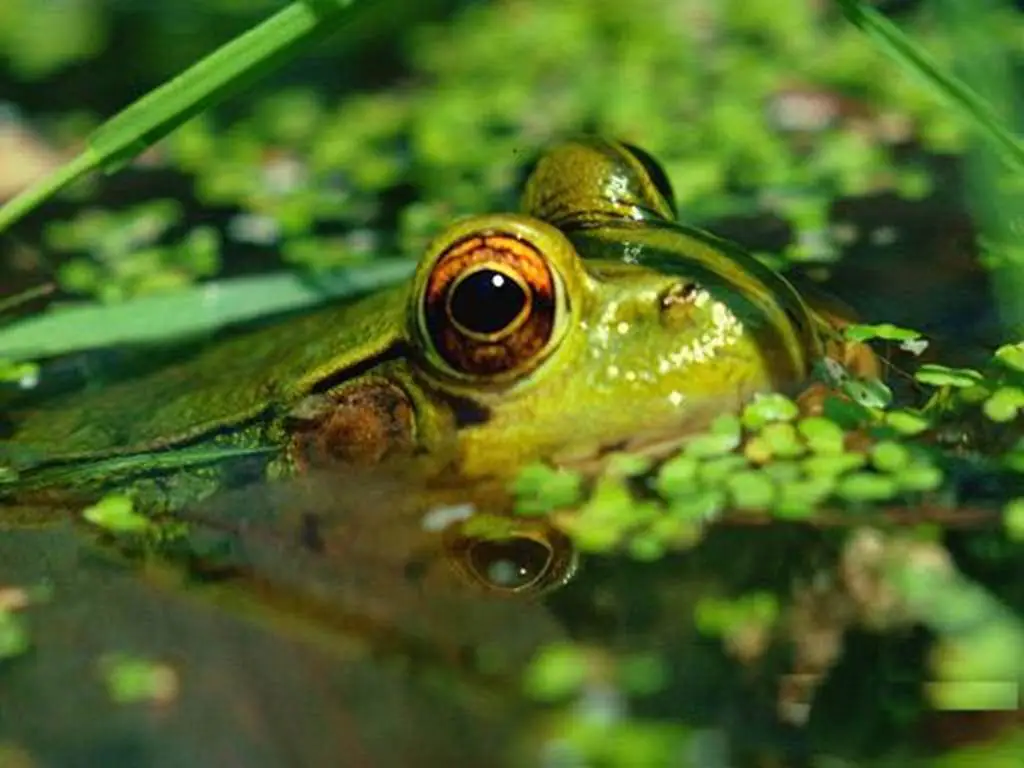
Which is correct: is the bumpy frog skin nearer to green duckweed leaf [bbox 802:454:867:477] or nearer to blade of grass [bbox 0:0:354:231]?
green duckweed leaf [bbox 802:454:867:477]

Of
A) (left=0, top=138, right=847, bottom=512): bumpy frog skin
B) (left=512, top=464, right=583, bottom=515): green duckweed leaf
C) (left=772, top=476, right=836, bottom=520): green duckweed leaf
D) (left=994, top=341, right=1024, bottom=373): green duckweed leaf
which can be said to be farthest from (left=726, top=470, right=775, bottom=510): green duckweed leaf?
(left=994, top=341, right=1024, bottom=373): green duckweed leaf

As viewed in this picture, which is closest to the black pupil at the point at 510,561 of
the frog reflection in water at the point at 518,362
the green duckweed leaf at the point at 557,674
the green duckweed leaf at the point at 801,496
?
the frog reflection in water at the point at 518,362

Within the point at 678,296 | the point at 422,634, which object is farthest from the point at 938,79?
the point at 422,634

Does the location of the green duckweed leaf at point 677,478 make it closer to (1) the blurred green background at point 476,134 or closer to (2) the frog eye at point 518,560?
(2) the frog eye at point 518,560

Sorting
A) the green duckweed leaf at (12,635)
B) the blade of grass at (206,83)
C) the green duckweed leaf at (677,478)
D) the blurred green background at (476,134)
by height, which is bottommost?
the green duckweed leaf at (12,635)

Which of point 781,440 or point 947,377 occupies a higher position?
point 947,377

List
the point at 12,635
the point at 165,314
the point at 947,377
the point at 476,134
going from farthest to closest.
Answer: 1. the point at 476,134
2. the point at 165,314
3. the point at 947,377
4. the point at 12,635

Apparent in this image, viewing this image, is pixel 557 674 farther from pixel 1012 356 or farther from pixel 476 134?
pixel 476 134
